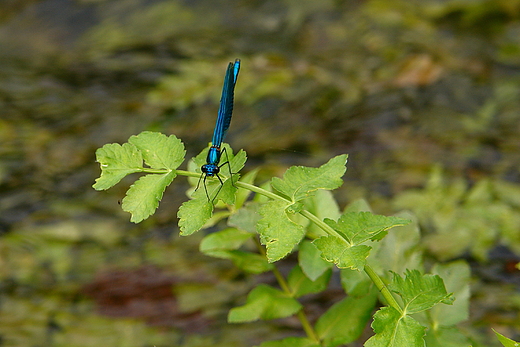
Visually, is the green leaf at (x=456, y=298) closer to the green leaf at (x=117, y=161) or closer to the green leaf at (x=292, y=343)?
the green leaf at (x=292, y=343)

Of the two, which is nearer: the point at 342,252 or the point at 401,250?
the point at 342,252

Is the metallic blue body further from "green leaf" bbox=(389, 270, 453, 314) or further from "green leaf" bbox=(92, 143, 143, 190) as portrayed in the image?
"green leaf" bbox=(389, 270, 453, 314)

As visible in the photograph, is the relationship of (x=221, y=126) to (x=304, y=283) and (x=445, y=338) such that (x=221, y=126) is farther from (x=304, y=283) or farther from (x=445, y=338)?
(x=445, y=338)

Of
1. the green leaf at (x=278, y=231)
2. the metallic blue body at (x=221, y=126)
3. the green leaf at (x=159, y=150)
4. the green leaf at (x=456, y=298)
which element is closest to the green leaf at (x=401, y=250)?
the green leaf at (x=456, y=298)

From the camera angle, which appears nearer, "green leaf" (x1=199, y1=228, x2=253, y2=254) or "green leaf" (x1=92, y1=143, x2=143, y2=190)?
"green leaf" (x1=92, y1=143, x2=143, y2=190)

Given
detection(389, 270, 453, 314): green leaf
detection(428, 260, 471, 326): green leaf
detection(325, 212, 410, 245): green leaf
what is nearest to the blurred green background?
detection(428, 260, 471, 326): green leaf

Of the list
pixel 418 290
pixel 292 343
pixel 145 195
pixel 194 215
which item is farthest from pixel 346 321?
pixel 145 195
